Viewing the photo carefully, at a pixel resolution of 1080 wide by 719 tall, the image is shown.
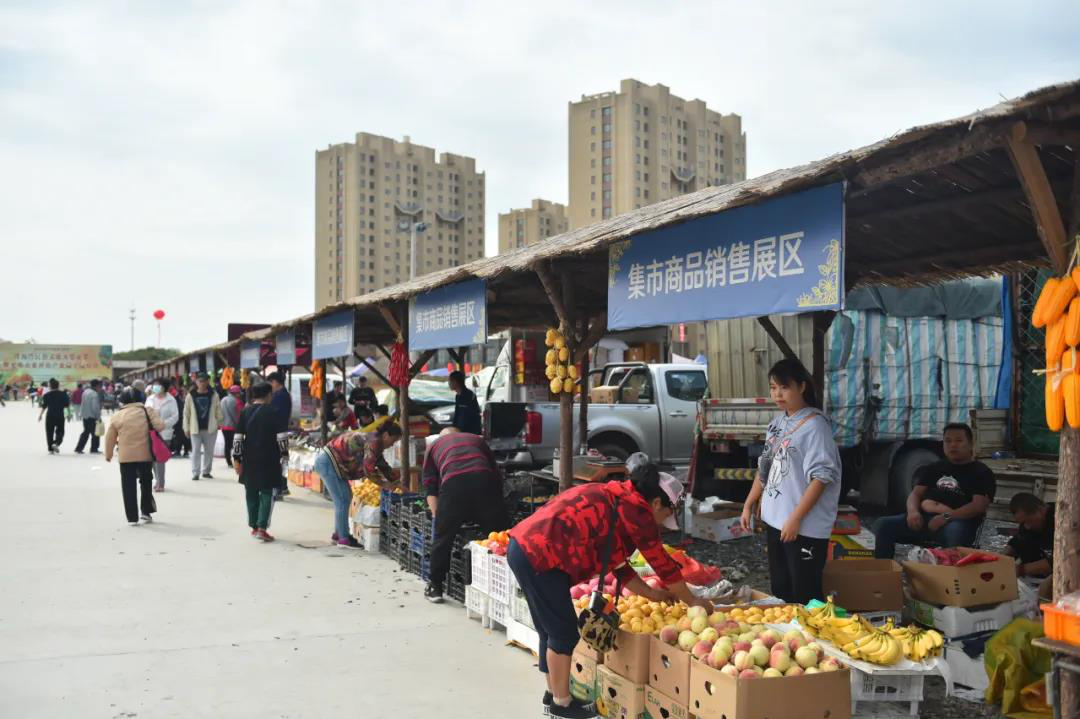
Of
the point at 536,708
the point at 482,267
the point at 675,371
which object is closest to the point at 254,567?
the point at 482,267

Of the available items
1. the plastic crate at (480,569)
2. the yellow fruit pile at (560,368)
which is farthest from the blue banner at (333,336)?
the plastic crate at (480,569)

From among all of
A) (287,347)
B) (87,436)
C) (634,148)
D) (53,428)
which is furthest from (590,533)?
(634,148)

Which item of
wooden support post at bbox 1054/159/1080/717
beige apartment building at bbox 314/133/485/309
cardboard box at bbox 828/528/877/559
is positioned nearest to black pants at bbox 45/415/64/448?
cardboard box at bbox 828/528/877/559

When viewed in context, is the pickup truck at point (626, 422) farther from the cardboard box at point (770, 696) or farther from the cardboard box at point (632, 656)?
the cardboard box at point (770, 696)

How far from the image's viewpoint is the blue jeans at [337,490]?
8992 millimetres

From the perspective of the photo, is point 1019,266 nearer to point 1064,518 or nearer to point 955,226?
point 955,226

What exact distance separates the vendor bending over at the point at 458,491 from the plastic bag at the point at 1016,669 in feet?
11.8

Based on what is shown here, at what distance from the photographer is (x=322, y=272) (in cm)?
7688

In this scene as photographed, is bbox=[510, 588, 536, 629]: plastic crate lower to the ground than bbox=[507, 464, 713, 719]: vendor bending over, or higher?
lower

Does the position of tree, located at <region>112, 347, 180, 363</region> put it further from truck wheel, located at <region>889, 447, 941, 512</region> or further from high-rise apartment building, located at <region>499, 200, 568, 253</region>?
truck wheel, located at <region>889, 447, 941, 512</region>

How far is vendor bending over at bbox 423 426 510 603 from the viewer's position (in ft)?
21.5

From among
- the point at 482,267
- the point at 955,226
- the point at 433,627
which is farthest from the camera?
the point at 482,267

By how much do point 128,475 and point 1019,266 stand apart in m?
10.2

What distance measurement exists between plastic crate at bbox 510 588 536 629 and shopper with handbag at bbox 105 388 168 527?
6609 millimetres
